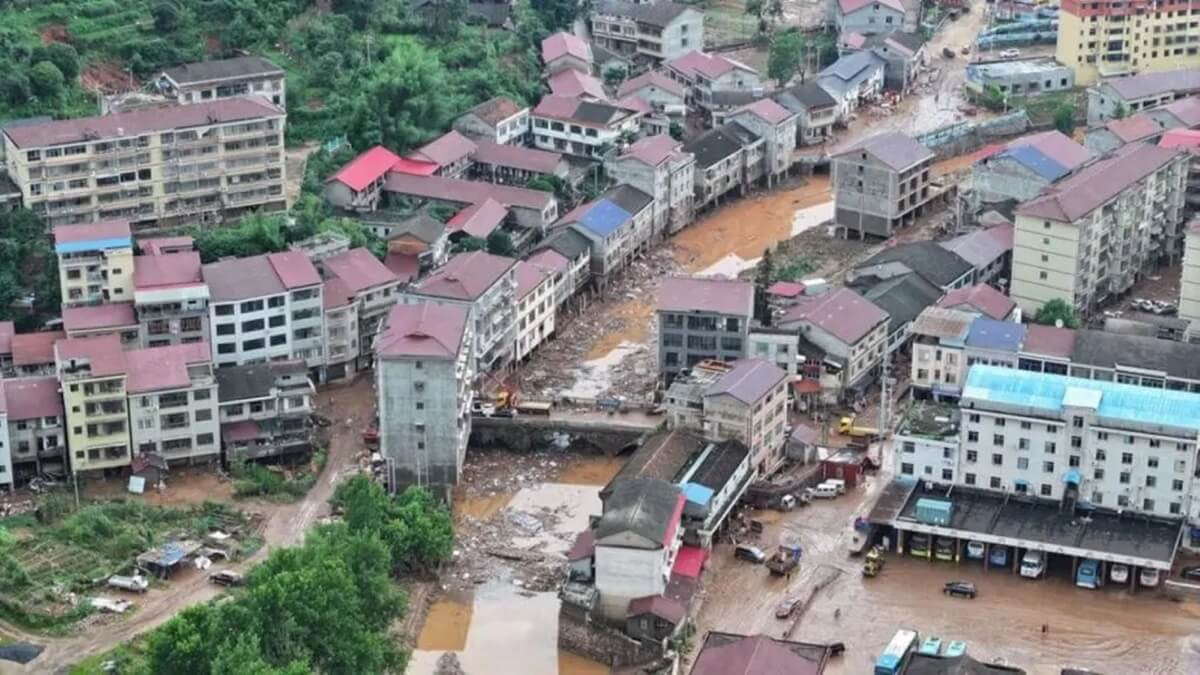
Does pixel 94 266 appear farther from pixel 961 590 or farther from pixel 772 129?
pixel 772 129

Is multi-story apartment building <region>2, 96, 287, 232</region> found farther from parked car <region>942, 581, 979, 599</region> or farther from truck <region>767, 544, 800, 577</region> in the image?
parked car <region>942, 581, 979, 599</region>

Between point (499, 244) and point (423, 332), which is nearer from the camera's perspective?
point (423, 332)

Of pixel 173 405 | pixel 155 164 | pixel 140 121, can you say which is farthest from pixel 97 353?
pixel 140 121

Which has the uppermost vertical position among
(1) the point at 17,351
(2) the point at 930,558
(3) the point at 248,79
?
(3) the point at 248,79

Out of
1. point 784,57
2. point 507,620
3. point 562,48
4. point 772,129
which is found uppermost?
point 562,48

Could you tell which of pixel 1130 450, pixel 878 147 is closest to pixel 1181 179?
pixel 878 147

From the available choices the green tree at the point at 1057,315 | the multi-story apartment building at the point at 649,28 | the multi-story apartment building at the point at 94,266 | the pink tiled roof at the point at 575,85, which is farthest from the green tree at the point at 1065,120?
the multi-story apartment building at the point at 94,266

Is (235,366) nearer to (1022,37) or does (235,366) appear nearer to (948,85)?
(948,85)
